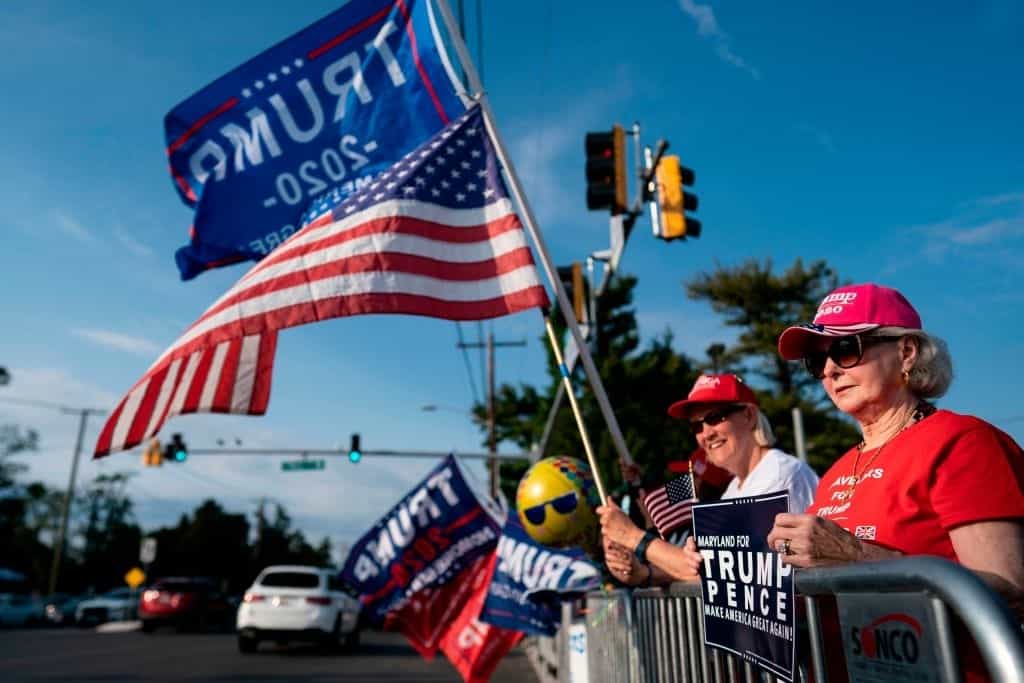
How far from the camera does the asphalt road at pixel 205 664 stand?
12023mm

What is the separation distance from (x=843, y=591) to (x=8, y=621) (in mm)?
35700

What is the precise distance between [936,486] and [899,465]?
154mm

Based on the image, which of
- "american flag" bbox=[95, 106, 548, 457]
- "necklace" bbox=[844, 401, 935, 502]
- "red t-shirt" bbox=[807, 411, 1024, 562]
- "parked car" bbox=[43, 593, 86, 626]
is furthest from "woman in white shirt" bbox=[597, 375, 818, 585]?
"parked car" bbox=[43, 593, 86, 626]

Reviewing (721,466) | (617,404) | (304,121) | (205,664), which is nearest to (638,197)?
(304,121)

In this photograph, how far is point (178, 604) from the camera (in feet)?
82.1

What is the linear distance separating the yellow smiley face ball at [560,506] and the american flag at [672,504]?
586 mm

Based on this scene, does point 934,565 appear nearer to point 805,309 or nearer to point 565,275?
point 565,275

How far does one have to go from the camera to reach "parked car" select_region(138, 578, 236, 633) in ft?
81.6

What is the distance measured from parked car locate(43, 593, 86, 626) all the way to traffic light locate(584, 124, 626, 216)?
112ft

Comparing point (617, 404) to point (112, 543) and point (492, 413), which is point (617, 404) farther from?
point (112, 543)

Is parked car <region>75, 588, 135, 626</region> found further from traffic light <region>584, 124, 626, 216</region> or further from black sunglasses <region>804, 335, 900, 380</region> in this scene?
black sunglasses <region>804, 335, 900, 380</region>

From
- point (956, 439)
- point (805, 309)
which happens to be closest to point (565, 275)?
point (956, 439)

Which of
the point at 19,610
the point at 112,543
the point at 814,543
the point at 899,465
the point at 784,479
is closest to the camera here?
the point at 814,543

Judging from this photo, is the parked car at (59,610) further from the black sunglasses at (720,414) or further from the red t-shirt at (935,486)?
the red t-shirt at (935,486)
